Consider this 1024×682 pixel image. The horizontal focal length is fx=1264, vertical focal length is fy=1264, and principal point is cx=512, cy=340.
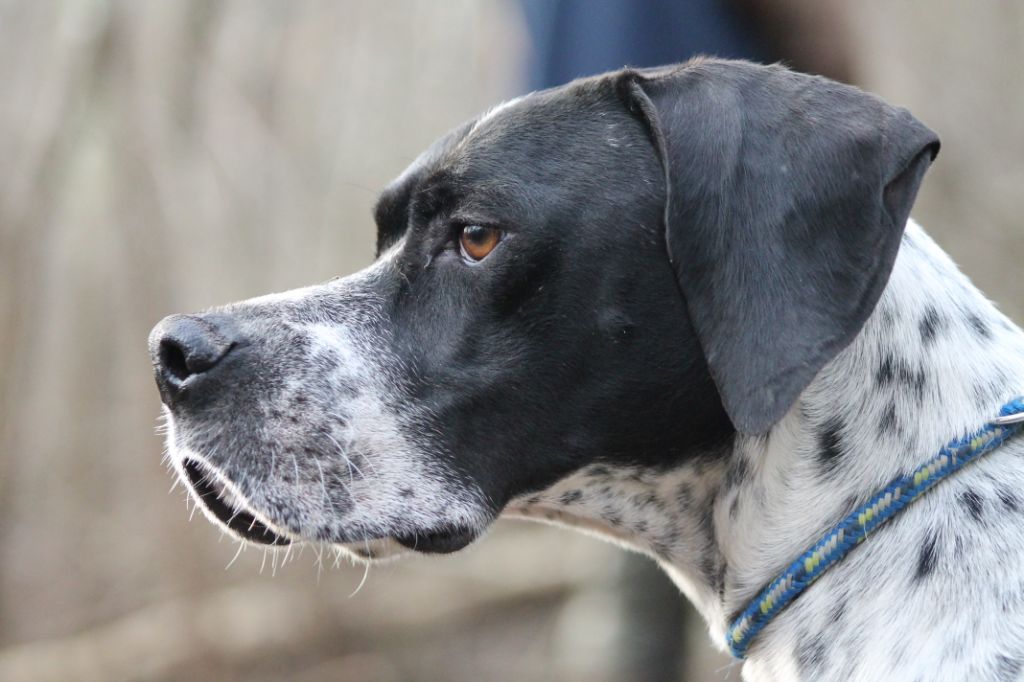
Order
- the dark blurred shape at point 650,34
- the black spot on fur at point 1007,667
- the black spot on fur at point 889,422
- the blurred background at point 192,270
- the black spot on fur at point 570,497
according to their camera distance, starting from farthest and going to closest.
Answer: the blurred background at point 192,270 → the dark blurred shape at point 650,34 → the black spot on fur at point 570,497 → the black spot on fur at point 889,422 → the black spot on fur at point 1007,667

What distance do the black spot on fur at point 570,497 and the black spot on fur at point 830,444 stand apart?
516 millimetres

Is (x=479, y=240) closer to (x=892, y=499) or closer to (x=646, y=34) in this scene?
(x=892, y=499)

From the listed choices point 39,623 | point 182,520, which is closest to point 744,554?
point 182,520

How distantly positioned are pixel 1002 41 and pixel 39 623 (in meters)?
5.69

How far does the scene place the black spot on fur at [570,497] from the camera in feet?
8.50

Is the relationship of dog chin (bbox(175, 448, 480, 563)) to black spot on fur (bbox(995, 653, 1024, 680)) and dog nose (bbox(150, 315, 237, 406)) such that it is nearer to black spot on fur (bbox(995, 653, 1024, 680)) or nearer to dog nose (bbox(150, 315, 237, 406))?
dog nose (bbox(150, 315, 237, 406))

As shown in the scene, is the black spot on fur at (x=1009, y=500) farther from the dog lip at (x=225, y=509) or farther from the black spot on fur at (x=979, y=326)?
the dog lip at (x=225, y=509)

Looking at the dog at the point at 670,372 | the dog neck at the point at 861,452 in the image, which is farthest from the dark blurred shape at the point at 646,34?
the dog neck at the point at 861,452

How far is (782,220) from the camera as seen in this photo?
220 cm

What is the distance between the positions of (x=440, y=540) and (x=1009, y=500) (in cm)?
107

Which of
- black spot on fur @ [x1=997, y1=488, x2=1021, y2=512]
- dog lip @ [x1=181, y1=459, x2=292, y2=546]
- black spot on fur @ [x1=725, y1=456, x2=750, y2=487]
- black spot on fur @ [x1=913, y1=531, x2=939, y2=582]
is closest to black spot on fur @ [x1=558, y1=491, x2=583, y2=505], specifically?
black spot on fur @ [x1=725, y1=456, x2=750, y2=487]

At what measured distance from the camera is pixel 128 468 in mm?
6637

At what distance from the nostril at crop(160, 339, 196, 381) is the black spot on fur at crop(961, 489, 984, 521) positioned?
1447 millimetres

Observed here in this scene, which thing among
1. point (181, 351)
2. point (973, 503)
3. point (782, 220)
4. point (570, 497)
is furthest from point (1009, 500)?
point (181, 351)
